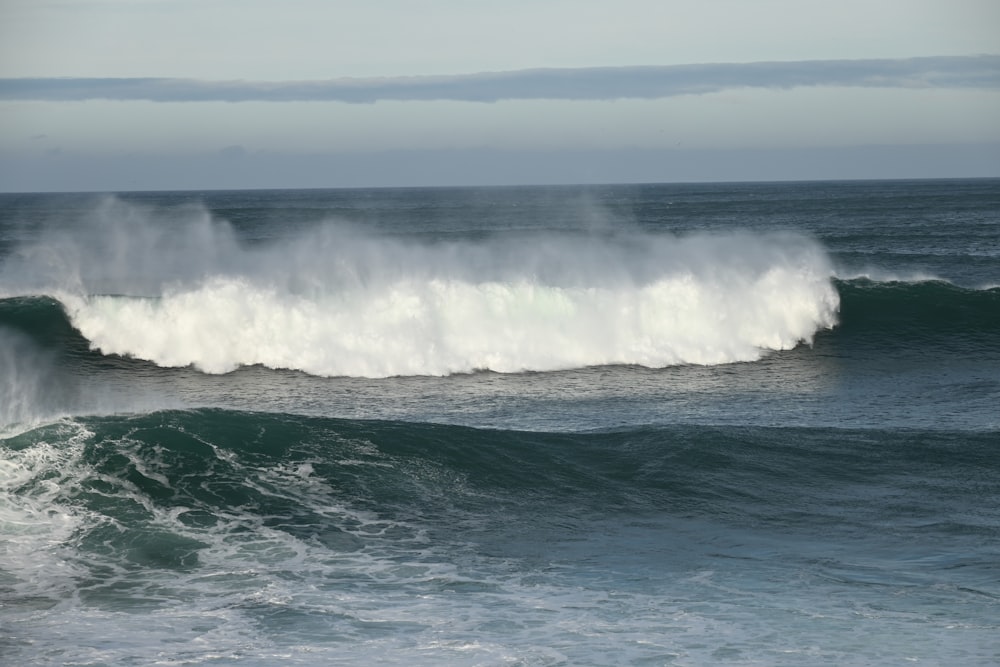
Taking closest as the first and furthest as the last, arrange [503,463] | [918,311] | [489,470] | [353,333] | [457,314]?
[489,470], [503,463], [353,333], [457,314], [918,311]

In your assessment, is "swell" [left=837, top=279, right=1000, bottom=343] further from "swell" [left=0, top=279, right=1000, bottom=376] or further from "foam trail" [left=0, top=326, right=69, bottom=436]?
"foam trail" [left=0, top=326, right=69, bottom=436]

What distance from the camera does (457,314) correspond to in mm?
21391

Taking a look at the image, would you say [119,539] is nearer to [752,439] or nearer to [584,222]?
[752,439]

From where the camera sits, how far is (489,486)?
1233 centimetres

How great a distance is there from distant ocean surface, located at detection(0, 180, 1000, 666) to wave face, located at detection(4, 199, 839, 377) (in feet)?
0.23

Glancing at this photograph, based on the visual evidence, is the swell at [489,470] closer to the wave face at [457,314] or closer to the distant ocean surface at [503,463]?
the distant ocean surface at [503,463]

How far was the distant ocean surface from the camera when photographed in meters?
7.98

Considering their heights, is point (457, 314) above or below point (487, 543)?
above

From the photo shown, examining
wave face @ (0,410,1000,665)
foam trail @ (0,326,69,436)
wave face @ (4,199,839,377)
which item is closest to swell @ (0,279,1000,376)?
wave face @ (4,199,839,377)

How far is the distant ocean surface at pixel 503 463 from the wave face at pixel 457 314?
7 centimetres

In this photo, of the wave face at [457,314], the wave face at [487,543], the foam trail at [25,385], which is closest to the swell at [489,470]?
the wave face at [487,543]

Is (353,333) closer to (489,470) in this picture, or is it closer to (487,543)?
(489,470)

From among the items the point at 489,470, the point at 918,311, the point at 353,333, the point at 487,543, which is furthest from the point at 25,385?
the point at 918,311

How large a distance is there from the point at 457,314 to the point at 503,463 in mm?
8671
